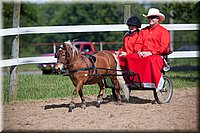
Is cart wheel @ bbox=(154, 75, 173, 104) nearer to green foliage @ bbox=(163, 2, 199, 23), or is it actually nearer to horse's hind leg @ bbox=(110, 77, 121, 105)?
horse's hind leg @ bbox=(110, 77, 121, 105)

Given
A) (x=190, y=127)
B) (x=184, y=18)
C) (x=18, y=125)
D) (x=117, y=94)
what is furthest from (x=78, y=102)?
(x=184, y=18)

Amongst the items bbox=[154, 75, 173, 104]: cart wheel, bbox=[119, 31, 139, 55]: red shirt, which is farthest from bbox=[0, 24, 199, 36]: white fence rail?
bbox=[154, 75, 173, 104]: cart wheel

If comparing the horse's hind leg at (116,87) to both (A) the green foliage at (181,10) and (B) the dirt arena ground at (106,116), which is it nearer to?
(B) the dirt arena ground at (106,116)

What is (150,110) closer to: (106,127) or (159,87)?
(159,87)

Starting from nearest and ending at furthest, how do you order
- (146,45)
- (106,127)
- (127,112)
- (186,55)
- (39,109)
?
1. (106,127)
2. (127,112)
3. (39,109)
4. (146,45)
5. (186,55)

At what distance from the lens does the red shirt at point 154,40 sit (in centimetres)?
810

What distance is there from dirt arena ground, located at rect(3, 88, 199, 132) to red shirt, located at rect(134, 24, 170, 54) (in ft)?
3.53

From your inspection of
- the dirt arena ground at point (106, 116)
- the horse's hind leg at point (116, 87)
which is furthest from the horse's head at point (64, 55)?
the horse's hind leg at point (116, 87)

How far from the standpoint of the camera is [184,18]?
22109 mm

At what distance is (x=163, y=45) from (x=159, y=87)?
82 cm

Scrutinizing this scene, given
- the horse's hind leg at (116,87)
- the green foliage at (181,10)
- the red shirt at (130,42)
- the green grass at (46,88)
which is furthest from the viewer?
the green foliage at (181,10)

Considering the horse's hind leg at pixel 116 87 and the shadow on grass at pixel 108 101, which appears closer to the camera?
the shadow on grass at pixel 108 101

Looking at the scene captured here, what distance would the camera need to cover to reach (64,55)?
24.2 feet

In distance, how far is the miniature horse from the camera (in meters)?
7.38
